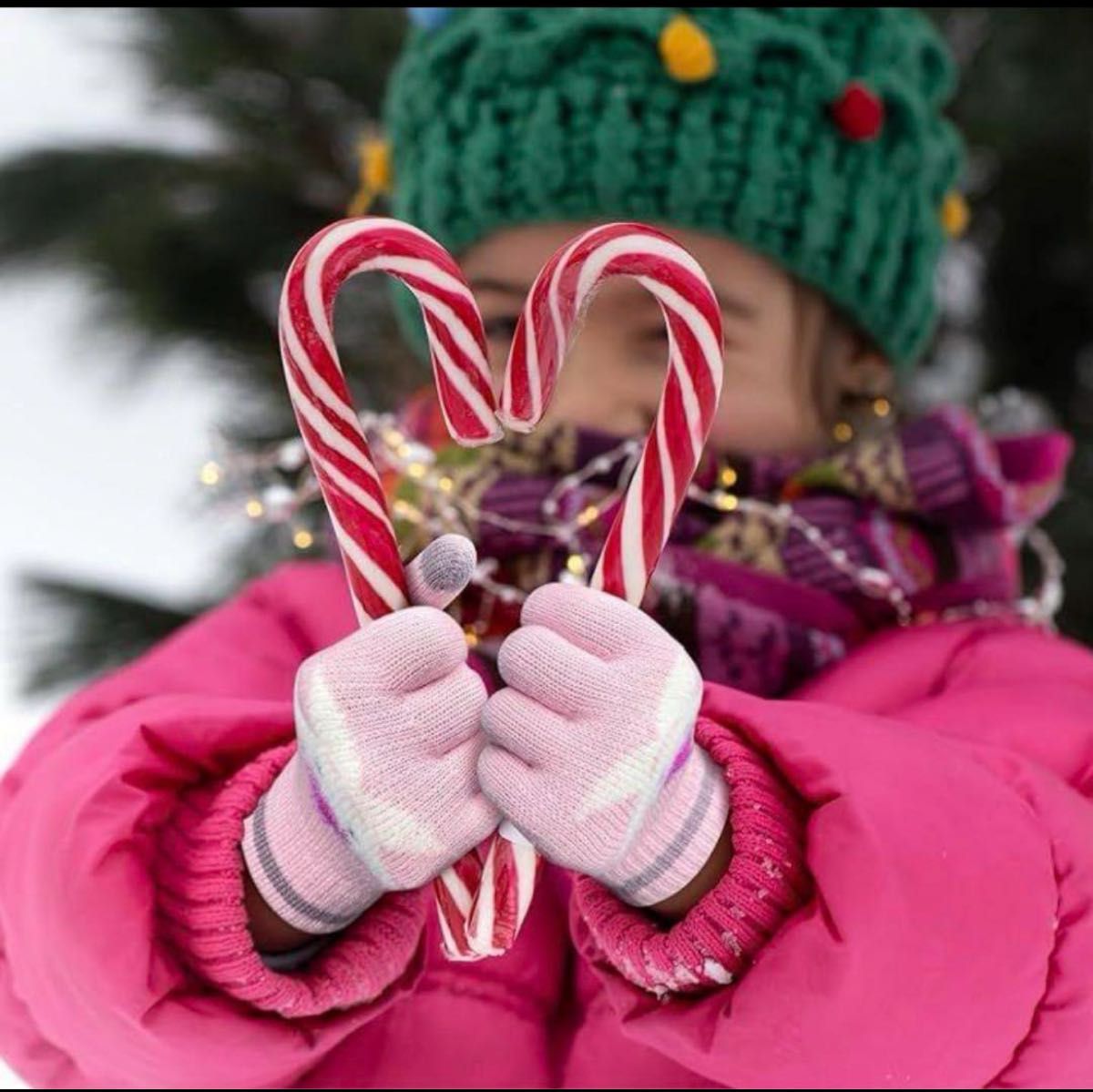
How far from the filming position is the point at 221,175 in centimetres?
131

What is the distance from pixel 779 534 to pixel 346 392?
40cm

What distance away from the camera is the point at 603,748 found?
555 mm

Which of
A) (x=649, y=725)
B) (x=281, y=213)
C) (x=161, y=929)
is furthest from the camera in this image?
(x=281, y=213)

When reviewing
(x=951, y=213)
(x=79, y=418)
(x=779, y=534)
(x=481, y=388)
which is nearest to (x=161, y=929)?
(x=481, y=388)

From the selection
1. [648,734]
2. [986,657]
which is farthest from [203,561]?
[648,734]

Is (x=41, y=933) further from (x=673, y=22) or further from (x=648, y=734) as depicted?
(x=673, y=22)

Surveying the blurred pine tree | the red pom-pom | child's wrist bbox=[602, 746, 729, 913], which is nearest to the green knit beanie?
the red pom-pom

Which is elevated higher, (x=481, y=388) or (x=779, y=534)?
(x=481, y=388)

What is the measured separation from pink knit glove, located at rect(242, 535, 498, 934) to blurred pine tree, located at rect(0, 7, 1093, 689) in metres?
A: 0.78

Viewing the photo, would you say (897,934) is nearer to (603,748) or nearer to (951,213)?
(603,748)

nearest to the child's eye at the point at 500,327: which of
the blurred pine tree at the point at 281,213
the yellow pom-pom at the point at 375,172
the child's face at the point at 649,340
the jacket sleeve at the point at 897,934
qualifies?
the child's face at the point at 649,340

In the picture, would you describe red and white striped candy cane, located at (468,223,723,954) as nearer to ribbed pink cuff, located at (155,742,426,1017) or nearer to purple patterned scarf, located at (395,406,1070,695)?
ribbed pink cuff, located at (155,742,426,1017)

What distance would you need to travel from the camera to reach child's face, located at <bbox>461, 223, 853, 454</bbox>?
0.98m

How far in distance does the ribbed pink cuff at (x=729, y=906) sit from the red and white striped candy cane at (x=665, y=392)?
0.05m
